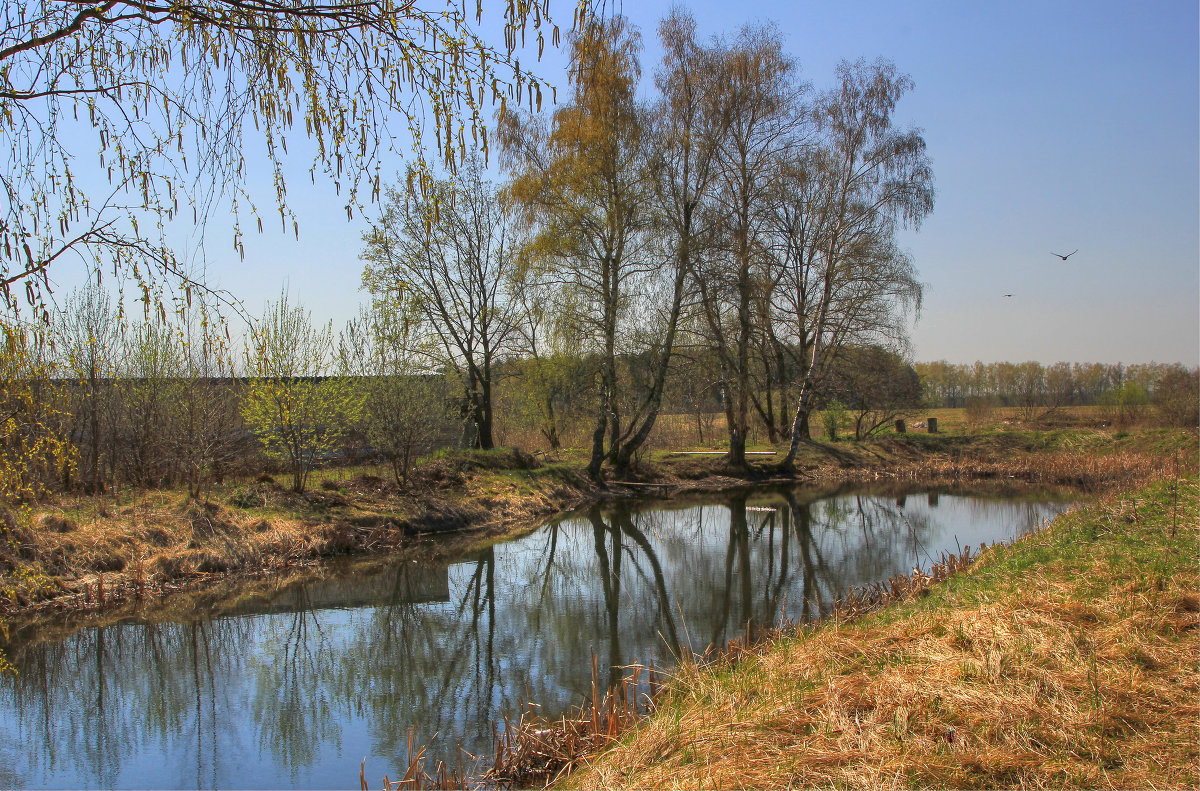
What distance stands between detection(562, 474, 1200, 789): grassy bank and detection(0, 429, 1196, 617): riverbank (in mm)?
4246

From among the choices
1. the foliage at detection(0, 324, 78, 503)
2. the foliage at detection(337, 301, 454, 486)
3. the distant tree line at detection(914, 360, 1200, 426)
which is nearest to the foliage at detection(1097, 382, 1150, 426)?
the distant tree line at detection(914, 360, 1200, 426)

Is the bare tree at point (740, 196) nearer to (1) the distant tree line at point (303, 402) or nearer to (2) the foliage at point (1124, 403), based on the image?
(1) the distant tree line at point (303, 402)

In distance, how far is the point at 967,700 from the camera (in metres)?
4.24

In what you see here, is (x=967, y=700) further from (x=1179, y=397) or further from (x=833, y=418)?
(x=1179, y=397)

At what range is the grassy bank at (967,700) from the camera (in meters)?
3.62

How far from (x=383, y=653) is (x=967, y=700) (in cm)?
584

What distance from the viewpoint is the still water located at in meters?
5.71

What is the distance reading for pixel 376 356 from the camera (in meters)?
15.9

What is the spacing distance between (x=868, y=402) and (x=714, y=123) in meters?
12.0

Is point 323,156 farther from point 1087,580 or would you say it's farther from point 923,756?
point 1087,580

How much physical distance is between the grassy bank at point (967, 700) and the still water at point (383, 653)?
1620 mm

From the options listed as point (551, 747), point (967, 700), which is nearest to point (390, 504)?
point (551, 747)

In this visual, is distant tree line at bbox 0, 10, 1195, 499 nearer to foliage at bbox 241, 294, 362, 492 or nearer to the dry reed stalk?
Result: foliage at bbox 241, 294, 362, 492

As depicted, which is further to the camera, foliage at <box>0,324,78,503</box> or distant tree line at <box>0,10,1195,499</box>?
distant tree line at <box>0,10,1195,499</box>
